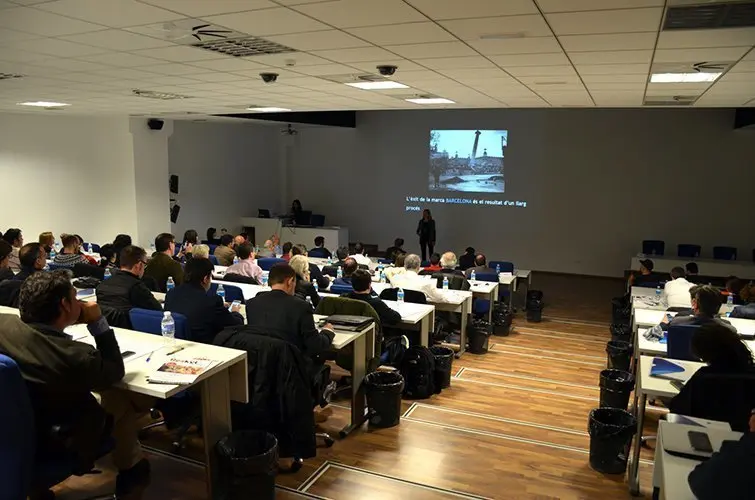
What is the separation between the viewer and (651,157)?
41.4 ft

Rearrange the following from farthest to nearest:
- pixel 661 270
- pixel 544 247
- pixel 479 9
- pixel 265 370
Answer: pixel 544 247
pixel 661 270
pixel 265 370
pixel 479 9

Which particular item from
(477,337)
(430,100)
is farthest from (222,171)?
(477,337)

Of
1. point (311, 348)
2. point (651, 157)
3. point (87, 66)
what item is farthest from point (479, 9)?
point (651, 157)

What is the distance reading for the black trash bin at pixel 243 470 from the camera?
334cm

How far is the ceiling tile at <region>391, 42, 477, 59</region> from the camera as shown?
3857mm

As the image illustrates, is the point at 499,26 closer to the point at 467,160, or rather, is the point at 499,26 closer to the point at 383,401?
the point at 383,401

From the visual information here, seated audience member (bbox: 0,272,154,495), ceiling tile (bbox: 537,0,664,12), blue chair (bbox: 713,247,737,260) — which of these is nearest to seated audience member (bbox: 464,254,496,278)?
ceiling tile (bbox: 537,0,664,12)

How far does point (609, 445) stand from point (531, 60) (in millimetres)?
2859

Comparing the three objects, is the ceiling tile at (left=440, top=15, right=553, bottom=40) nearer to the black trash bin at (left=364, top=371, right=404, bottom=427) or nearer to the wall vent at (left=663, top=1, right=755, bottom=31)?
the wall vent at (left=663, top=1, right=755, bottom=31)

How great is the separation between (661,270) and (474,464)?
9057 mm

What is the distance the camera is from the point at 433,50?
13.3 feet

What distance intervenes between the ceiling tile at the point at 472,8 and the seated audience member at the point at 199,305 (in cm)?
243

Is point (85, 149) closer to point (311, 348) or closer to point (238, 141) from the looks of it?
point (238, 141)

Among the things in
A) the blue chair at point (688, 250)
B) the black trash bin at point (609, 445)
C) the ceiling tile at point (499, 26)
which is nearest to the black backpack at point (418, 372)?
the black trash bin at point (609, 445)
